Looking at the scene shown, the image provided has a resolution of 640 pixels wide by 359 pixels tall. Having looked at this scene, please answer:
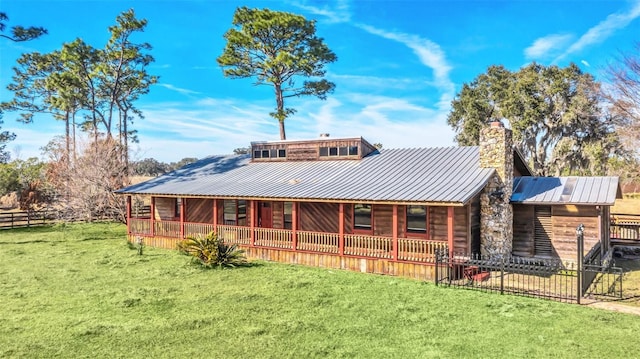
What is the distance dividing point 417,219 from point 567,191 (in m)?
6.06

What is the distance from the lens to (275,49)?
106ft

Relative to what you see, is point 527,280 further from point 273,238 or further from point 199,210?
point 199,210

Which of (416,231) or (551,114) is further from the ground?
(551,114)

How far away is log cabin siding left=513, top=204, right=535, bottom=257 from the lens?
16703 mm

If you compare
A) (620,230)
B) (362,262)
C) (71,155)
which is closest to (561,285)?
(362,262)

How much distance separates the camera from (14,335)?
845 centimetres

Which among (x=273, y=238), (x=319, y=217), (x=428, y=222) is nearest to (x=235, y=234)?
(x=273, y=238)

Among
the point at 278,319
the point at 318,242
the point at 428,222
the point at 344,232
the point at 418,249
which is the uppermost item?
the point at 428,222

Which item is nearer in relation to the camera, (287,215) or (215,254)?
(215,254)

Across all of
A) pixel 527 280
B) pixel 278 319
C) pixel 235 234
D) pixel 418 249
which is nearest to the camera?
pixel 278 319

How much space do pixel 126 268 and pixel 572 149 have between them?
37.5 metres

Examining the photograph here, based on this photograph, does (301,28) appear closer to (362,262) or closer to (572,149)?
(362,262)

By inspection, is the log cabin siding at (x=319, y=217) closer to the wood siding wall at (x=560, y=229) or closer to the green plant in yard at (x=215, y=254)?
the green plant in yard at (x=215, y=254)

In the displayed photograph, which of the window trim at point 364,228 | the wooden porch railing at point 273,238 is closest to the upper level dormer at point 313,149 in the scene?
the window trim at point 364,228
